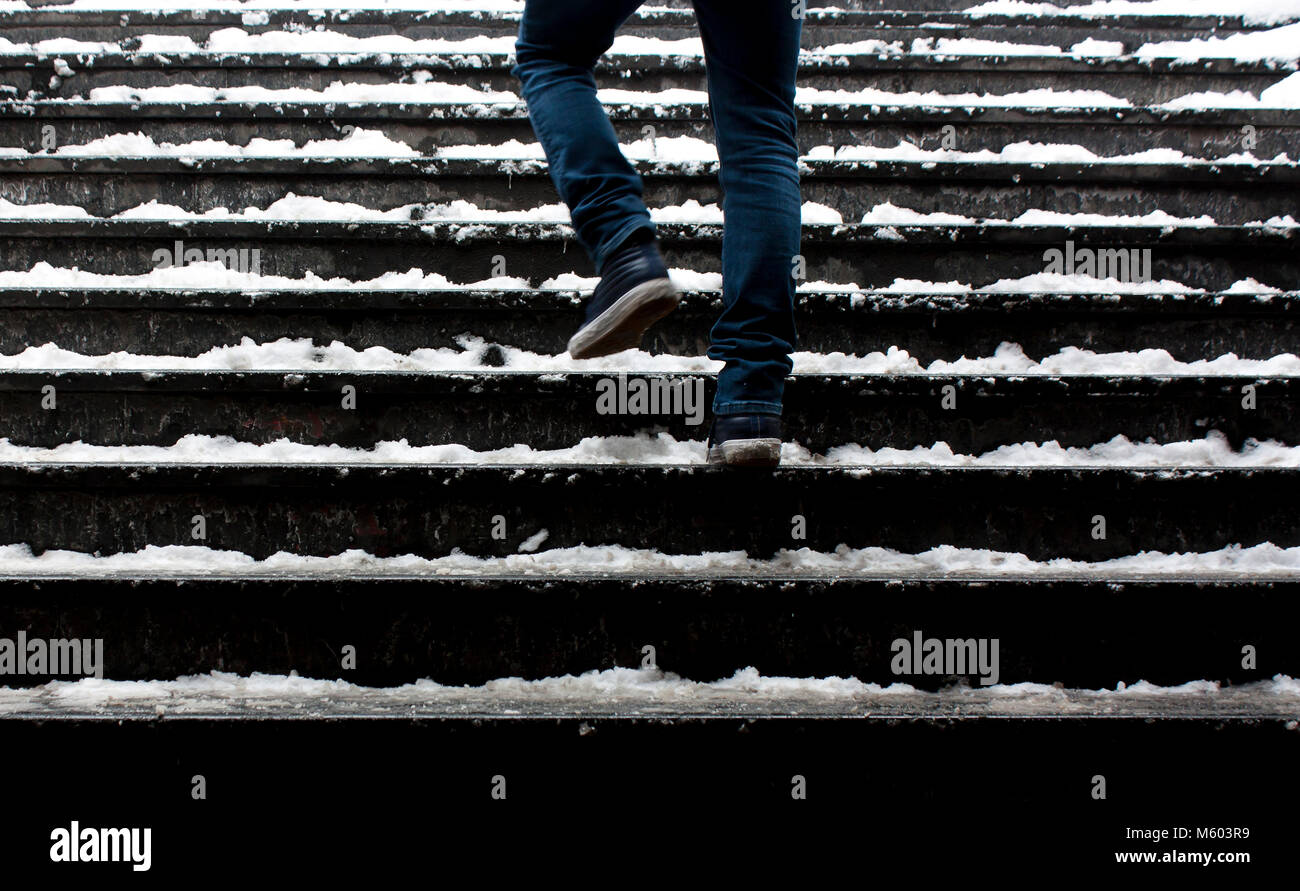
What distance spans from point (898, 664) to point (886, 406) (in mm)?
585

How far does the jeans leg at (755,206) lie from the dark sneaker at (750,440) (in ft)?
0.06

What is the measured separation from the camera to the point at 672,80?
9.46 ft

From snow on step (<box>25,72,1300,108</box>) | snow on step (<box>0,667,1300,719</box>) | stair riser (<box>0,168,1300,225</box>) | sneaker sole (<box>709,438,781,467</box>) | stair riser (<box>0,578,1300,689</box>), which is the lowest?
snow on step (<box>0,667,1300,719</box>)

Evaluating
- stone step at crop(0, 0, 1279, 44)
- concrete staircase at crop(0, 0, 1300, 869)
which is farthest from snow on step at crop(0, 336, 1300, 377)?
stone step at crop(0, 0, 1279, 44)

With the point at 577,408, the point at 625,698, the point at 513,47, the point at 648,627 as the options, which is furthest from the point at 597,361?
the point at 513,47

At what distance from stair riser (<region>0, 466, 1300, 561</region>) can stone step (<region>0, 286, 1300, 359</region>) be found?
1.65ft

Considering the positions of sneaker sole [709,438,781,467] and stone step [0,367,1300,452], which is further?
stone step [0,367,1300,452]

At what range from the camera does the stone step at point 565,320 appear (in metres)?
1.89

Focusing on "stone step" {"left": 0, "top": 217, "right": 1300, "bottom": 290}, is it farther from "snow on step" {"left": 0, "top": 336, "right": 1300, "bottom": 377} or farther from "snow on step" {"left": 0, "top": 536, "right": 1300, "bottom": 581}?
"snow on step" {"left": 0, "top": 536, "right": 1300, "bottom": 581}

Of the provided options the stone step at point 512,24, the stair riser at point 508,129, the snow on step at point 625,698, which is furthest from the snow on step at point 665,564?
the stone step at point 512,24

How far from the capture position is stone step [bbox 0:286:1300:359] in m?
1.89

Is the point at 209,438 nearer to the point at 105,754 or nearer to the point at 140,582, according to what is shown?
the point at 140,582

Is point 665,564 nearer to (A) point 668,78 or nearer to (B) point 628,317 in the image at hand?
(B) point 628,317
